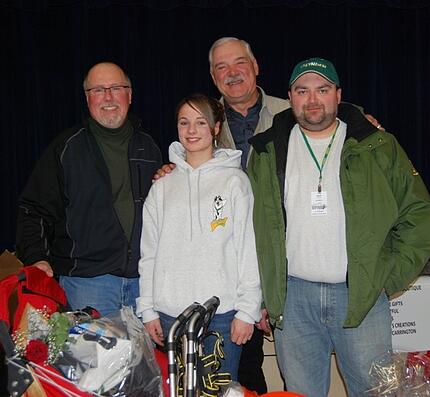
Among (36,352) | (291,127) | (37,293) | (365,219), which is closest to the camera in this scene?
(36,352)

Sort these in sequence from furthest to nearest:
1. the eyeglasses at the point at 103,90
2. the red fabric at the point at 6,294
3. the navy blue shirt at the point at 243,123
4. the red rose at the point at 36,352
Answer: the navy blue shirt at the point at 243,123 < the eyeglasses at the point at 103,90 < the red fabric at the point at 6,294 < the red rose at the point at 36,352

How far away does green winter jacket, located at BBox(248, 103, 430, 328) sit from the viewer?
7.07ft

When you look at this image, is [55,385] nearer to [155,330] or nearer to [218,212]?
[155,330]

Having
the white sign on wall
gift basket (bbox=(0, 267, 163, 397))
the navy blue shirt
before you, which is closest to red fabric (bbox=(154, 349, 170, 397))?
gift basket (bbox=(0, 267, 163, 397))

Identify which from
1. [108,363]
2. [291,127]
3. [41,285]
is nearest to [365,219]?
[291,127]

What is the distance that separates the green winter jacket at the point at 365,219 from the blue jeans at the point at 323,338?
2.5 inches

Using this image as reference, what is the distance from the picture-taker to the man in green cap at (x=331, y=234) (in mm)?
2176

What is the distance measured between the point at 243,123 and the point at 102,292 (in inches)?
42.9

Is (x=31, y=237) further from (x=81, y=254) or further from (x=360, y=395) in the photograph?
(x=360, y=395)

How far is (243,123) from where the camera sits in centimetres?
288

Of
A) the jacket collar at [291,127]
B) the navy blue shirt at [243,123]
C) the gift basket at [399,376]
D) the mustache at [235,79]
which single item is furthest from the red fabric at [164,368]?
the mustache at [235,79]

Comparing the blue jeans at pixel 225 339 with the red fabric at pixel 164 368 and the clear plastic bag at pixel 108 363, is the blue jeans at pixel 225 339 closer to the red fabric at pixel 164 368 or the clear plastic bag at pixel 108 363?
the red fabric at pixel 164 368

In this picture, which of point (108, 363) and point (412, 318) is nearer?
point (108, 363)

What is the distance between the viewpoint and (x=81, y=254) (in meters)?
2.52
